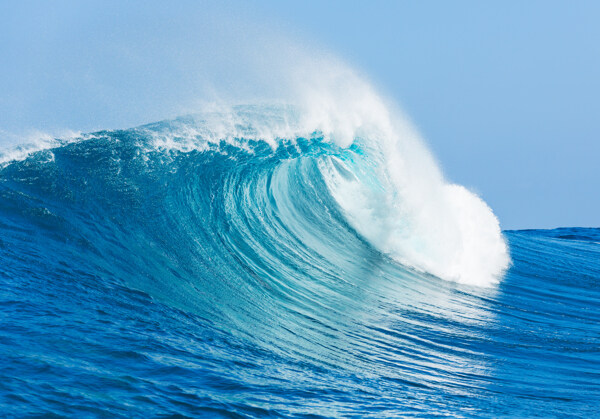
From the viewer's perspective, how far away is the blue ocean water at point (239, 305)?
12.6 ft

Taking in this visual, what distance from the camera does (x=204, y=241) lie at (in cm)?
813

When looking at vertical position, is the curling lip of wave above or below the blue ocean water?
above

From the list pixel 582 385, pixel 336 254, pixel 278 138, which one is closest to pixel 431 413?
pixel 582 385

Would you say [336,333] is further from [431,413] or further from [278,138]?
[278,138]

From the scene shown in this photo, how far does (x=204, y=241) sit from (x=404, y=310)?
288 cm

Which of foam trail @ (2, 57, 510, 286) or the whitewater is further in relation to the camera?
foam trail @ (2, 57, 510, 286)

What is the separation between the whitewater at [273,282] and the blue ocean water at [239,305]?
3cm

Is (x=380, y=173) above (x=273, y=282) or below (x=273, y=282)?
above

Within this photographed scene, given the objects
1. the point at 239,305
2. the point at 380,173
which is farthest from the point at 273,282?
the point at 380,173

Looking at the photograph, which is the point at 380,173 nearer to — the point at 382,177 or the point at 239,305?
the point at 382,177

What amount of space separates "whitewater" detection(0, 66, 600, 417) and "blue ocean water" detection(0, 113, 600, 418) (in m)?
0.03

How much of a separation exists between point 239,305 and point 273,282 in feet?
4.73

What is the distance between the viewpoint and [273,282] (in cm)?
774

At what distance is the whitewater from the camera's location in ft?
13.0
